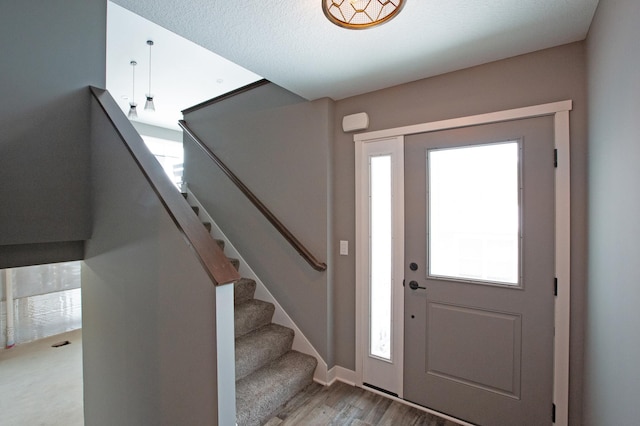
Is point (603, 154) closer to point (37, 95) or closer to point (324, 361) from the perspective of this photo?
point (324, 361)

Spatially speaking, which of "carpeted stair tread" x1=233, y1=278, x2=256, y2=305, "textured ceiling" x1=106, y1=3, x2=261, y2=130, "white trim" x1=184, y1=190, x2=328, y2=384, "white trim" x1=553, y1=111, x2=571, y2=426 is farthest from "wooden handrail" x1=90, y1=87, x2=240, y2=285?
"white trim" x1=553, y1=111, x2=571, y2=426

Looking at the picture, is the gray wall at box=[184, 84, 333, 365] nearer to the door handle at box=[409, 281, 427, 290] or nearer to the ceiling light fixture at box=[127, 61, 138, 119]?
the door handle at box=[409, 281, 427, 290]

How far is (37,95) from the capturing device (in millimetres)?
1736

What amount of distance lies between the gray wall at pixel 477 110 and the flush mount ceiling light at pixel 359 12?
1.07 metres

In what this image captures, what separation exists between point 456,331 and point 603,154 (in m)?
1.35

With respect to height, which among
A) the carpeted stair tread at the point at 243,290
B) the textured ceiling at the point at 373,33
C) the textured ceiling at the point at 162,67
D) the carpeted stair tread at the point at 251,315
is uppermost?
the textured ceiling at the point at 162,67

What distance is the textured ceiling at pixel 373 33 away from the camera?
1392 mm

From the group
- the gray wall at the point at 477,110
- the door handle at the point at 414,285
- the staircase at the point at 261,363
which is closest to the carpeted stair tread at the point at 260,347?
the staircase at the point at 261,363

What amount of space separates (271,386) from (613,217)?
2.25m

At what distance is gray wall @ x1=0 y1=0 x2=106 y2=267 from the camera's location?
1.65 metres

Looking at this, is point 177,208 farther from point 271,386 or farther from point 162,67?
point 162,67

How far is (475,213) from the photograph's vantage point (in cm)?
197

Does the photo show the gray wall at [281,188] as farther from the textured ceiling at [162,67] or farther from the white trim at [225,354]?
the white trim at [225,354]

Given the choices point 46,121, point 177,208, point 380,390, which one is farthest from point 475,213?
point 46,121
